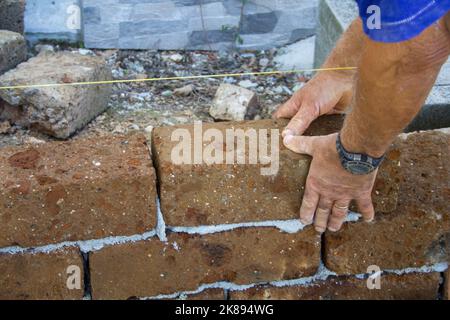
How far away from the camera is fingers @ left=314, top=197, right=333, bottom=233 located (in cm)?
272

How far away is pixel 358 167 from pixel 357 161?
29mm

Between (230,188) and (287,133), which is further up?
(287,133)

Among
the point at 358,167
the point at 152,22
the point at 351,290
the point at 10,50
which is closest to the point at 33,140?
the point at 10,50

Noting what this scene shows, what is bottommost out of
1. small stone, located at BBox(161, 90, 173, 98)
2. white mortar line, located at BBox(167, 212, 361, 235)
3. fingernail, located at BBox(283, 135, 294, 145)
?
small stone, located at BBox(161, 90, 173, 98)

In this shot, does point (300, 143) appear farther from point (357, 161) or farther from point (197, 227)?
point (197, 227)

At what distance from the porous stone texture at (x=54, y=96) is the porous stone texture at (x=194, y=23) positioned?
1.20m

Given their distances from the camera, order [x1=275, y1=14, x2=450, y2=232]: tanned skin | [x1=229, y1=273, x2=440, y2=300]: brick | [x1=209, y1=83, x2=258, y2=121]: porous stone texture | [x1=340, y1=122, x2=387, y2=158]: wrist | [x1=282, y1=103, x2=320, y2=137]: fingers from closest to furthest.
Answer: [x1=275, y1=14, x2=450, y2=232]: tanned skin, [x1=340, y1=122, x2=387, y2=158]: wrist, [x1=282, y1=103, x2=320, y2=137]: fingers, [x1=229, y1=273, x2=440, y2=300]: brick, [x1=209, y1=83, x2=258, y2=121]: porous stone texture

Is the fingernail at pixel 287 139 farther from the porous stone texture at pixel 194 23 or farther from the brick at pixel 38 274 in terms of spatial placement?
the porous stone texture at pixel 194 23

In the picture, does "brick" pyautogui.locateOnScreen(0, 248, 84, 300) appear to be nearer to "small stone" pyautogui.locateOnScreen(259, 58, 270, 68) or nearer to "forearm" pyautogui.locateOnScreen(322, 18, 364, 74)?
"forearm" pyautogui.locateOnScreen(322, 18, 364, 74)

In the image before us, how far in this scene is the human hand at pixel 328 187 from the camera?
2.58 m

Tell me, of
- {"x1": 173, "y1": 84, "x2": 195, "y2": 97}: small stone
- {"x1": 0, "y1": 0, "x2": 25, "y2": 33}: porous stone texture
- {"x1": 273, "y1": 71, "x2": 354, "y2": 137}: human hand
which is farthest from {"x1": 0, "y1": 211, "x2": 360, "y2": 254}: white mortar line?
{"x1": 0, "y1": 0, "x2": 25, "y2": 33}: porous stone texture

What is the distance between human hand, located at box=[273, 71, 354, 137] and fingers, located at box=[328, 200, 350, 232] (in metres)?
0.35

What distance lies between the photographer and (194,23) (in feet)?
18.4

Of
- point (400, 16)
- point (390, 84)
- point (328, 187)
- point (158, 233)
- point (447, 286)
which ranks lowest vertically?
point (447, 286)
